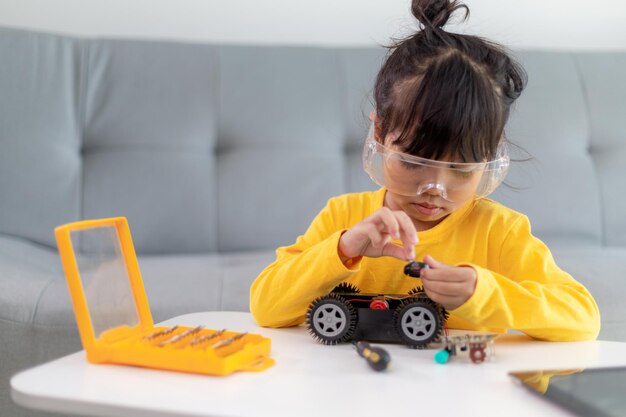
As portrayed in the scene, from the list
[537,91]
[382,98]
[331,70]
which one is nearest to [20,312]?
[382,98]

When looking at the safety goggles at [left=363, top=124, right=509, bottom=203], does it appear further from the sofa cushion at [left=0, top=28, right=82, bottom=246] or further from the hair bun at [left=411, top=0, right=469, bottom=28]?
the sofa cushion at [left=0, top=28, right=82, bottom=246]

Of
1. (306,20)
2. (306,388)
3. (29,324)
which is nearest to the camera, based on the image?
(306,388)

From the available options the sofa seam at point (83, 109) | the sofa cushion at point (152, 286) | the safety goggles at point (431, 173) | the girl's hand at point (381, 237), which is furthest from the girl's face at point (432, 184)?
the sofa seam at point (83, 109)

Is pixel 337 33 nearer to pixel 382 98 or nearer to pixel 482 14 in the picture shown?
pixel 482 14

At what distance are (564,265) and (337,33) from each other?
119cm

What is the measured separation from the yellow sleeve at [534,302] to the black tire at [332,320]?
13 centimetres

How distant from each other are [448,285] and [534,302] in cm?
15

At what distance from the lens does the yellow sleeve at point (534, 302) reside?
0.97 m

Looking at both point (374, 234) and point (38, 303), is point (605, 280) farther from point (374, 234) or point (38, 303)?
point (38, 303)

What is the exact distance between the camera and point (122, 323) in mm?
891

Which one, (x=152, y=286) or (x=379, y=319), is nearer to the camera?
(x=379, y=319)

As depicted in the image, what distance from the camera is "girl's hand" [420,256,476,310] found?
3.08 ft

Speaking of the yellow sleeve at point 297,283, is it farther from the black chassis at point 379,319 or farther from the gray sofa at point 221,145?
the gray sofa at point 221,145

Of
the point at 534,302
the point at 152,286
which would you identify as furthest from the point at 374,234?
the point at 152,286
